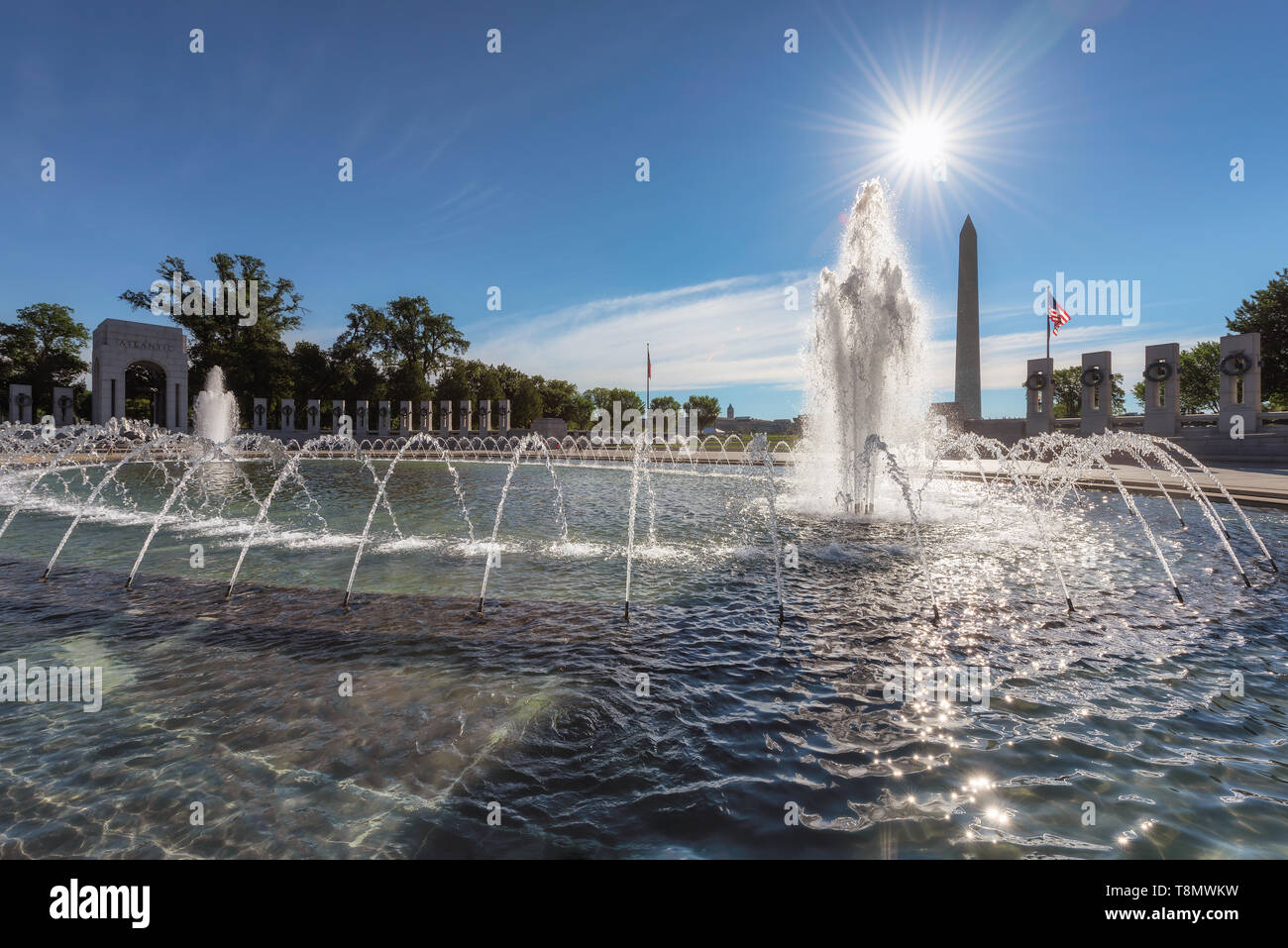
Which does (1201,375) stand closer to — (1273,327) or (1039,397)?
(1273,327)

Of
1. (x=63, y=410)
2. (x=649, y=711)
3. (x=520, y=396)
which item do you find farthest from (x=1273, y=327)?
(x=63, y=410)

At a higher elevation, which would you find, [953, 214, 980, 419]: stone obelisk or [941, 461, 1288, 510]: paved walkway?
[953, 214, 980, 419]: stone obelisk

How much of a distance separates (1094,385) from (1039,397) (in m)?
3.26

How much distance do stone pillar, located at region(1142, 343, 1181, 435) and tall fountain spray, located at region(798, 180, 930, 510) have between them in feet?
85.6

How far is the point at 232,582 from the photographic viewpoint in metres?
7.86

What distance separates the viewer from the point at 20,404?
161 feet

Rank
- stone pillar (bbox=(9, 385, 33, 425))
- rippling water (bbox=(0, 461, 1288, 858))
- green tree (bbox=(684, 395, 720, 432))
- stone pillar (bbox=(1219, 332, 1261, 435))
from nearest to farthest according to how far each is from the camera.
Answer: rippling water (bbox=(0, 461, 1288, 858))
stone pillar (bbox=(1219, 332, 1261, 435))
stone pillar (bbox=(9, 385, 33, 425))
green tree (bbox=(684, 395, 720, 432))

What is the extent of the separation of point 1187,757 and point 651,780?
350 cm

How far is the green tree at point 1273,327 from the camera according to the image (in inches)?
1650

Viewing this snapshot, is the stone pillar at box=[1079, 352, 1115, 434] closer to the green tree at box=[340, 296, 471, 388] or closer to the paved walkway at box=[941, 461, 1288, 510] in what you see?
the paved walkway at box=[941, 461, 1288, 510]

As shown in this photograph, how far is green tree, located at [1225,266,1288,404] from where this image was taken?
137ft

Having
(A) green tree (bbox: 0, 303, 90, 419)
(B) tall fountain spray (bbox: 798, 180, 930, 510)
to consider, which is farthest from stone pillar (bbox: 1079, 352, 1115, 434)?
(A) green tree (bbox: 0, 303, 90, 419)
